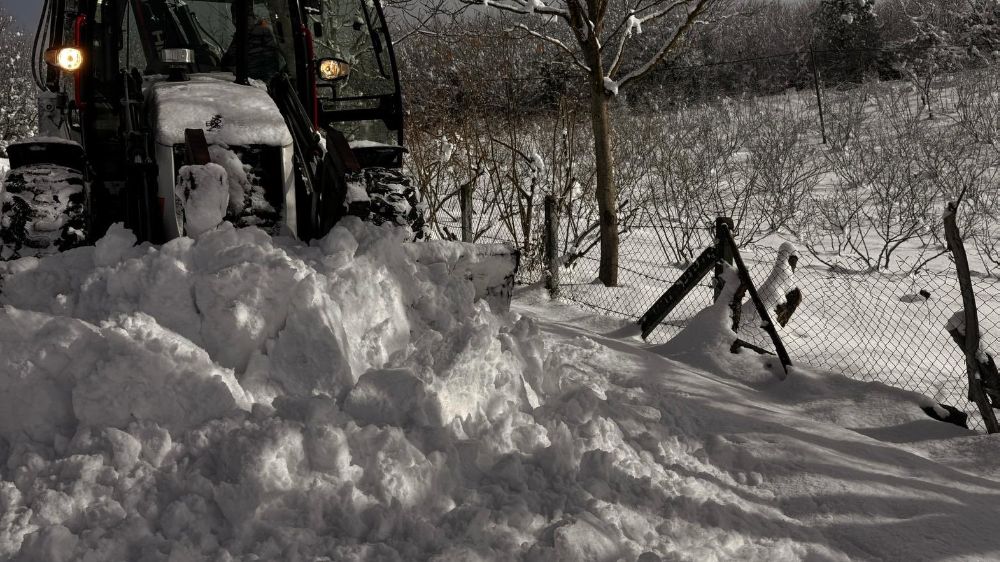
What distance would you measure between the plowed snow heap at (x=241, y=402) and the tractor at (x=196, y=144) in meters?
0.29

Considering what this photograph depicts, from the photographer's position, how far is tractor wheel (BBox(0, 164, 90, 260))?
12.2 ft

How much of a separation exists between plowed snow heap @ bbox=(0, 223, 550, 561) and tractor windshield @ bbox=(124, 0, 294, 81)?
67.6 inches

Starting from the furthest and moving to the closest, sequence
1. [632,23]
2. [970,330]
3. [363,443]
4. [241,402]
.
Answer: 1. [632,23]
2. [970,330]
3. [241,402]
4. [363,443]

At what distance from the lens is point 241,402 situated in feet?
9.76

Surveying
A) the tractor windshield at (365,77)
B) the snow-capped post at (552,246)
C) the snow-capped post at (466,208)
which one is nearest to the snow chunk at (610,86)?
the snow-capped post at (552,246)

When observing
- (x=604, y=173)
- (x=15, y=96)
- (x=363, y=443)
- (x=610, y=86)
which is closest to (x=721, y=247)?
(x=604, y=173)

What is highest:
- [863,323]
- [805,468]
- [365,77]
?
[365,77]

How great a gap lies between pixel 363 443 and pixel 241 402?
54cm

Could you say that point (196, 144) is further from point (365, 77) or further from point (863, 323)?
point (863, 323)

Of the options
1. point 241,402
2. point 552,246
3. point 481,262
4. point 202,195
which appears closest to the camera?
point 241,402

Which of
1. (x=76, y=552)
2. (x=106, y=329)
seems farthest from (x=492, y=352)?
(x=76, y=552)

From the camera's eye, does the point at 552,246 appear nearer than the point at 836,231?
Yes

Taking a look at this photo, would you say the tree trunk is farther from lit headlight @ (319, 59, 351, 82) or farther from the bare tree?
lit headlight @ (319, 59, 351, 82)

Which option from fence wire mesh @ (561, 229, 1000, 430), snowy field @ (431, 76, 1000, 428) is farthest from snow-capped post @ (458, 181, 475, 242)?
fence wire mesh @ (561, 229, 1000, 430)
